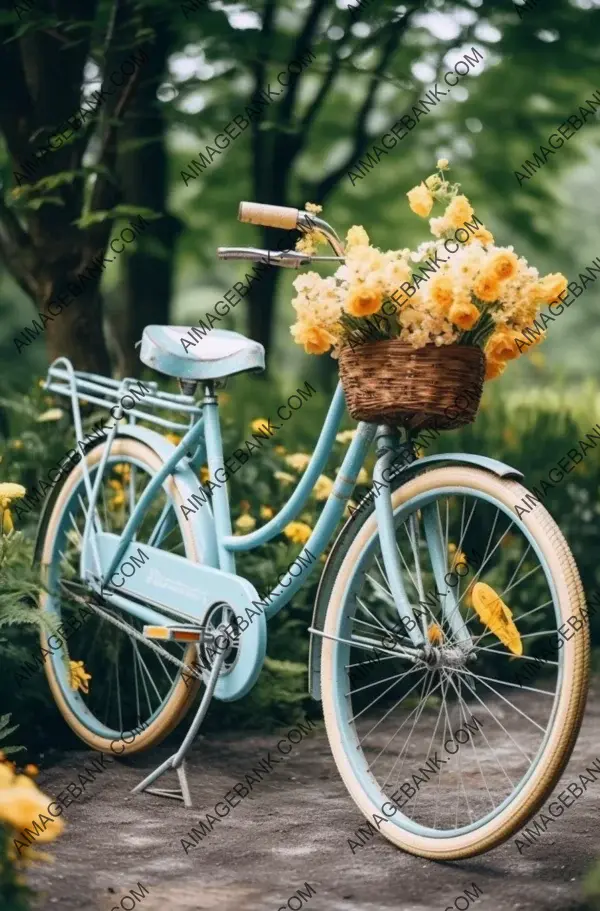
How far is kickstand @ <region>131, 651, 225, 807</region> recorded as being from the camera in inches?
141

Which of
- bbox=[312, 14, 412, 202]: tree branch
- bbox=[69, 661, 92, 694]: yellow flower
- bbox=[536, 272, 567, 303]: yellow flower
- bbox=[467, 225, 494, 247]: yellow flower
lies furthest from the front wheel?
bbox=[312, 14, 412, 202]: tree branch

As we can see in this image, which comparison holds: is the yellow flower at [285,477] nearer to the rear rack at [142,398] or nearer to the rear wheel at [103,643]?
the rear wheel at [103,643]

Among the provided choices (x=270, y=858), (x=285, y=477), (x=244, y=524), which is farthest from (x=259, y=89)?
(x=270, y=858)

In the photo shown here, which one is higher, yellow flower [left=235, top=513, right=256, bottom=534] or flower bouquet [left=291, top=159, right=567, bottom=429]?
flower bouquet [left=291, top=159, right=567, bottom=429]

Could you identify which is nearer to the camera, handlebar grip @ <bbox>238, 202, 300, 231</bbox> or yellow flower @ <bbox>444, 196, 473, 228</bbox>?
yellow flower @ <bbox>444, 196, 473, 228</bbox>

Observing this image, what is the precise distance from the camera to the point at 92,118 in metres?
5.24

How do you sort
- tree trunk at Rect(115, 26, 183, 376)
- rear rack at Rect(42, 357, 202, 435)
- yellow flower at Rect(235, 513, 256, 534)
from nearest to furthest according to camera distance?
rear rack at Rect(42, 357, 202, 435) < yellow flower at Rect(235, 513, 256, 534) < tree trunk at Rect(115, 26, 183, 376)

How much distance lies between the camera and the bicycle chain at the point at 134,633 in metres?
3.74

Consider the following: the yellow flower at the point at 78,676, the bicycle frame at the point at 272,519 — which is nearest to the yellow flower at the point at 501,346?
the bicycle frame at the point at 272,519

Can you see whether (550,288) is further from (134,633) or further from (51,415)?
(51,415)

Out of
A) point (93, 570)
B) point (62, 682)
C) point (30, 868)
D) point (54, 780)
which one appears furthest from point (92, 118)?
point (30, 868)

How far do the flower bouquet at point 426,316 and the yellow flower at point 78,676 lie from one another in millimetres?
1362

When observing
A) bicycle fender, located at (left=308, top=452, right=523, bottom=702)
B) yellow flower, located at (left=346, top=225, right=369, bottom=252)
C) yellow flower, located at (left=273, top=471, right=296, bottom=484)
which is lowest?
bicycle fender, located at (left=308, top=452, right=523, bottom=702)

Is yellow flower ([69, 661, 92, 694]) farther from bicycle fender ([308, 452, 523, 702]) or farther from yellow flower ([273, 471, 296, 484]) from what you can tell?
yellow flower ([273, 471, 296, 484])
